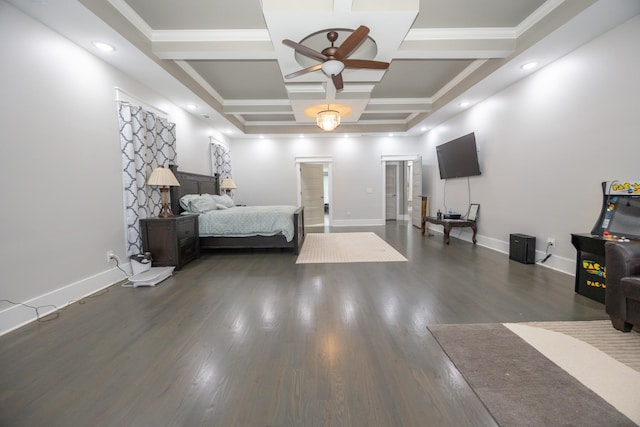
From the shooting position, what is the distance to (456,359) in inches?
59.7

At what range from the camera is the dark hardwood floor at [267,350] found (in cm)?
118

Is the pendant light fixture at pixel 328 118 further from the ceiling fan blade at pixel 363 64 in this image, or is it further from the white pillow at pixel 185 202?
the white pillow at pixel 185 202

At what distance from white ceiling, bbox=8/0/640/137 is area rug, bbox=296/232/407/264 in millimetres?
2805

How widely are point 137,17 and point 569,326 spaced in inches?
197

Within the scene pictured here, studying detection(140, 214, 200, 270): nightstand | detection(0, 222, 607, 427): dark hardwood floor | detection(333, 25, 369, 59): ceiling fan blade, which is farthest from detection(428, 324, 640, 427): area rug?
detection(140, 214, 200, 270): nightstand

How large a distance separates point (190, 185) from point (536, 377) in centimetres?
511

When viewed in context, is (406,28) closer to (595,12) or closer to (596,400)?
(595,12)

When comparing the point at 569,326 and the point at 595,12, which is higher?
the point at 595,12

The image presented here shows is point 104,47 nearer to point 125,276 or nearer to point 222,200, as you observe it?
point 125,276

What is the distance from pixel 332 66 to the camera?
271 centimetres

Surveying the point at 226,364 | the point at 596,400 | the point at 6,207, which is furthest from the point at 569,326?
the point at 6,207

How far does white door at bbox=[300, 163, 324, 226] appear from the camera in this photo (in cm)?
758

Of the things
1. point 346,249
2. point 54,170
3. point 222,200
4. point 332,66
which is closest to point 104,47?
point 54,170

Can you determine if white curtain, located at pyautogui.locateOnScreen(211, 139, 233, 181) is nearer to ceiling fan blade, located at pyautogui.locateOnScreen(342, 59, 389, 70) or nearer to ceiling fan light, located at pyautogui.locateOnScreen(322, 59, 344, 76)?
ceiling fan light, located at pyautogui.locateOnScreen(322, 59, 344, 76)
